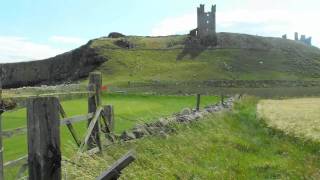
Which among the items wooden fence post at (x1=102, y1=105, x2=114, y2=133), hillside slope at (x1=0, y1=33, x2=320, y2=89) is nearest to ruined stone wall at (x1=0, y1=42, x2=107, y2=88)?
hillside slope at (x1=0, y1=33, x2=320, y2=89)

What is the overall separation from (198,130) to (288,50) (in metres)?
140

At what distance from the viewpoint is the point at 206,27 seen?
161000mm

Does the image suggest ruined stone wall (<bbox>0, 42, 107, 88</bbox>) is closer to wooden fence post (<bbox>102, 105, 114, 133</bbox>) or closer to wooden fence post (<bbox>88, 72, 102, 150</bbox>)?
wooden fence post (<bbox>102, 105, 114, 133</bbox>)

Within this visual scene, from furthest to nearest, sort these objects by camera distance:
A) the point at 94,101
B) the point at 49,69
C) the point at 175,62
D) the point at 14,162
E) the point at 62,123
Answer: the point at 49,69 → the point at 175,62 → the point at 94,101 → the point at 62,123 → the point at 14,162

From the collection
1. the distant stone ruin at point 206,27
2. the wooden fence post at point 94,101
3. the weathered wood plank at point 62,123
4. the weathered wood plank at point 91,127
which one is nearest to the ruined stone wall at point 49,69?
the distant stone ruin at point 206,27

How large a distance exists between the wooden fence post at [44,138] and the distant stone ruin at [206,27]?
492 feet

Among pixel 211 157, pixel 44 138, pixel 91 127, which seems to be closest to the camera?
pixel 44 138

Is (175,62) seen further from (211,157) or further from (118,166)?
(118,166)

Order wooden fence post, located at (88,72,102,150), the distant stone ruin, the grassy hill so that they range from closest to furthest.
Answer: wooden fence post, located at (88,72,102,150) → the grassy hill → the distant stone ruin

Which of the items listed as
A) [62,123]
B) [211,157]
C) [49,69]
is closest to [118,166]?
[62,123]

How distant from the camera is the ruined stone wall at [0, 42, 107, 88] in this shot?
474ft

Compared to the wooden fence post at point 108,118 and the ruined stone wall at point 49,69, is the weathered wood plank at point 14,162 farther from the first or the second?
the ruined stone wall at point 49,69

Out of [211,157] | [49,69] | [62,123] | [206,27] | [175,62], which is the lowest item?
[211,157]

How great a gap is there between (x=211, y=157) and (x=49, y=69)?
148 m
